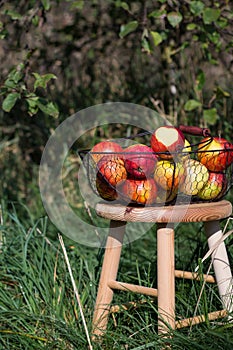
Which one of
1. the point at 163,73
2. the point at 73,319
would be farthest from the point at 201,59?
the point at 73,319

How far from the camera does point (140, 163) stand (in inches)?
67.7

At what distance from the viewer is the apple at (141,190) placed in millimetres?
1728

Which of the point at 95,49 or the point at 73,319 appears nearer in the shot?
the point at 73,319

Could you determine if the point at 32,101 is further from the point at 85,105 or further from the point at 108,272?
the point at 85,105

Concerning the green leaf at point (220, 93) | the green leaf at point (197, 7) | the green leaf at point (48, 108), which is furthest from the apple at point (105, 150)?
the green leaf at point (220, 93)

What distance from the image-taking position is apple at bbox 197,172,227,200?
1.78 m

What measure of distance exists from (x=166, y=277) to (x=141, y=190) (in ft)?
0.85

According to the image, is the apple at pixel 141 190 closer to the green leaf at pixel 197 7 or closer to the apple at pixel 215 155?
the apple at pixel 215 155

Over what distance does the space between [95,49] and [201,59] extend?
700 millimetres

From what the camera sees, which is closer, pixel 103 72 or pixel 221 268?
pixel 221 268

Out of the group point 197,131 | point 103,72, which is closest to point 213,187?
point 197,131

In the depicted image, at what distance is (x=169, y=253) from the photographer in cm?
174

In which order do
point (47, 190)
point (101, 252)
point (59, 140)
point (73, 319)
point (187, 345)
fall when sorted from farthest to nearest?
point (59, 140), point (47, 190), point (101, 252), point (73, 319), point (187, 345)

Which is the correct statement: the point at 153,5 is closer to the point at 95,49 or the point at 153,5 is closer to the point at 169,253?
the point at 95,49
